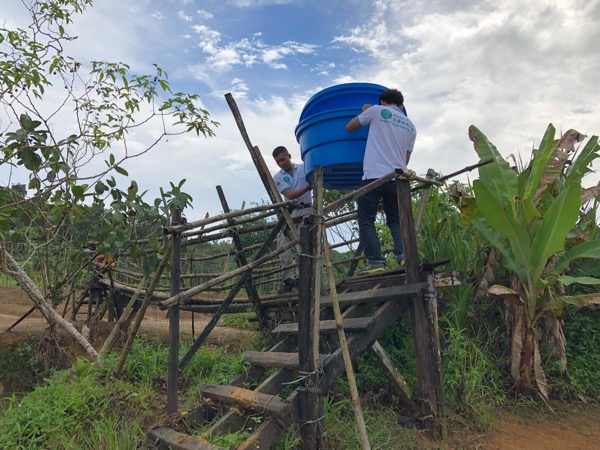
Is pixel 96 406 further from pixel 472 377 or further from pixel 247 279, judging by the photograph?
pixel 472 377

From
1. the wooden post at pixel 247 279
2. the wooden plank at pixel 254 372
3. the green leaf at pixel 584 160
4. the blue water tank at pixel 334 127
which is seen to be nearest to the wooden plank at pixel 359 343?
the wooden plank at pixel 254 372

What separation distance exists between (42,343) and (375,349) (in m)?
3.24

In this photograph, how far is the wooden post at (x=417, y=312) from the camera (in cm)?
318

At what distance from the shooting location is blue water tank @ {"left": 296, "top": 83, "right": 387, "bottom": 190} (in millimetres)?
3588

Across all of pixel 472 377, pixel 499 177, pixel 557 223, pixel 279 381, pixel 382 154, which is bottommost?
pixel 472 377

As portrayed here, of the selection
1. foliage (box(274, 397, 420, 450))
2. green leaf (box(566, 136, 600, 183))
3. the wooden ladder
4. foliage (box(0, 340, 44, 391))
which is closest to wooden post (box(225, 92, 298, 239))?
the wooden ladder

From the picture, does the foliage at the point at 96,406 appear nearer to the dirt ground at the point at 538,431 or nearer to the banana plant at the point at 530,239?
the dirt ground at the point at 538,431

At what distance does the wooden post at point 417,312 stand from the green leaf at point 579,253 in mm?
1242

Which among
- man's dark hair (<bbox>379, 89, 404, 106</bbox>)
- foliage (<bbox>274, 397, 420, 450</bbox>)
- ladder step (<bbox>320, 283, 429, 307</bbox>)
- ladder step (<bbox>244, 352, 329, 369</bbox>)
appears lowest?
foliage (<bbox>274, 397, 420, 450</bbox>)

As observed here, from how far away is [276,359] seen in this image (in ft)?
10.0

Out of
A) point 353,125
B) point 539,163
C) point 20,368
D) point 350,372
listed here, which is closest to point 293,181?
point 353,125

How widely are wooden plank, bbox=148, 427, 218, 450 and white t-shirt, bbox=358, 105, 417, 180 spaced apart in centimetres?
219

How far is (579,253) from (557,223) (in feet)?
1.40

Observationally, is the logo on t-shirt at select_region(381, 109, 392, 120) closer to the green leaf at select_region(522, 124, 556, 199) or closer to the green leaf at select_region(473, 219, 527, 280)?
the green leaf at select_region(473, 219, 527, 280)
